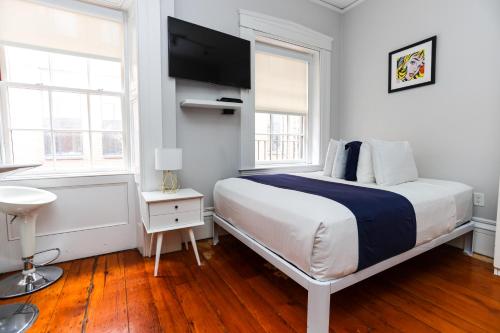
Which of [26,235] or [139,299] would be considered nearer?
[139,299]

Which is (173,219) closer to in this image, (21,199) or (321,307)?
(21,199)

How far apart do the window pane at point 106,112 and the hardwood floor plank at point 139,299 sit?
1.26m

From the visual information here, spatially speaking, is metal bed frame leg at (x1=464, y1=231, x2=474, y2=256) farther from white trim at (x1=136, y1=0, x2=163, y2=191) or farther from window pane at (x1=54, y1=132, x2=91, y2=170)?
window pane at (x1=54, y1=132, x2=91, y2=170)

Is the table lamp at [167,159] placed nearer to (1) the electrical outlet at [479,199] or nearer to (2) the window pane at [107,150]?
(2) the window pane at [107,150]

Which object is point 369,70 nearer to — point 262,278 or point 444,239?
point 444,239

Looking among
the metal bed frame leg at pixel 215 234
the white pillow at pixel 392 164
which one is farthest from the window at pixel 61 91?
the white pillow at pixel 392 164

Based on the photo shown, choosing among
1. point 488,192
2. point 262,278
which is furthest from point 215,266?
point 488,192

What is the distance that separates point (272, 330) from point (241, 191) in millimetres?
989

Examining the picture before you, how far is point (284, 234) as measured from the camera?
1.44 m

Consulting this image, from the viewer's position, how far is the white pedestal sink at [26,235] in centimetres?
169

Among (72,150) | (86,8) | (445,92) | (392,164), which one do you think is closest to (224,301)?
(392,164)

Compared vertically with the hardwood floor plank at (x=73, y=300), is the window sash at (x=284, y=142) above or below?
above

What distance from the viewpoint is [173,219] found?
2021 millimetres

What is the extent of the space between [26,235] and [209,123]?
1758 millimetres
